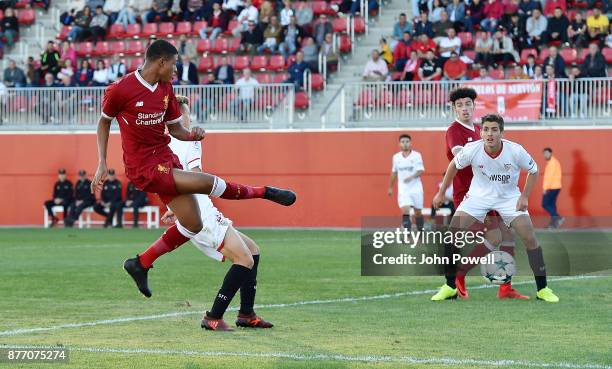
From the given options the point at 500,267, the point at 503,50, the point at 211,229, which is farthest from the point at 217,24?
the point at 211,229

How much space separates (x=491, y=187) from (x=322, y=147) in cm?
1841

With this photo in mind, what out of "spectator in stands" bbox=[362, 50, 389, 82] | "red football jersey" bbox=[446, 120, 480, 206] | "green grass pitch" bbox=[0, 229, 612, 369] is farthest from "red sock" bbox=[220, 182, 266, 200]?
"spectator in stands" bbox=[362, 50, 389, 82]

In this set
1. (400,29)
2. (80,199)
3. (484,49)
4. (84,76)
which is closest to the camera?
(484,49)

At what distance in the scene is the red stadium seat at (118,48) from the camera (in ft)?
115

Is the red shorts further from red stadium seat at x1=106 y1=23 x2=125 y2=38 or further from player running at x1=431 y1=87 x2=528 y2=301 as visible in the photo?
red stadium seat at x1=106 y1=23 x2=125 y2=38

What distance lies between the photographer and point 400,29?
106ft

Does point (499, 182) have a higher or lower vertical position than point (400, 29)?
lower

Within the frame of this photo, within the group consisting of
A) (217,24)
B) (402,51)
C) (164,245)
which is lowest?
(164,245)

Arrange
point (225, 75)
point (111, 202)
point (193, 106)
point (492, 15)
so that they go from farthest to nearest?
point (225, 75), point (111, 202), point (492, 15), point (193, 106)

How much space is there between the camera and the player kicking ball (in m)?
12.2

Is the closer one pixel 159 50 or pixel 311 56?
pixel 159 50

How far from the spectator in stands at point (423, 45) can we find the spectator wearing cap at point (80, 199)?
9223 millimetres

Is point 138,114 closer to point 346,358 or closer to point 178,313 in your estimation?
point 178,313

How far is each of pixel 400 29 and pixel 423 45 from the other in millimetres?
1609
